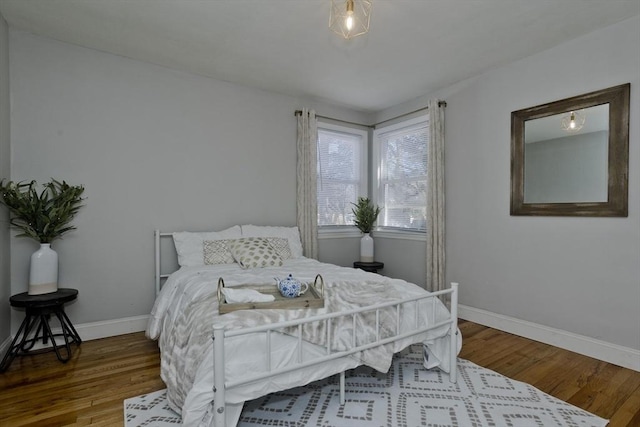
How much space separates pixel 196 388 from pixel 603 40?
3.72m

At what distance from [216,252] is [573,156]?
3304mm

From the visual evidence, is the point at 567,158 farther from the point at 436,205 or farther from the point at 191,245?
the point at 191,245

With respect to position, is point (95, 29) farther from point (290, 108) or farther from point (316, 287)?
point (316, 287)

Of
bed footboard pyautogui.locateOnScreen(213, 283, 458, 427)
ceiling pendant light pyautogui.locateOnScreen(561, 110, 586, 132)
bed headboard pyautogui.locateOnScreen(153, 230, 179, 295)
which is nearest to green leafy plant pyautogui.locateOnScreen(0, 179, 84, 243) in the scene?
bed headboard pyautogui.locateOnScreen(153, 230, 179, 295)

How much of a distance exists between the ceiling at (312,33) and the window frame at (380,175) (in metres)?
0.70

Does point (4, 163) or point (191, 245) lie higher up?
point (4, 163)

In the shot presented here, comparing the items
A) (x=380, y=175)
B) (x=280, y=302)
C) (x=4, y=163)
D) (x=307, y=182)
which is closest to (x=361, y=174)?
(x=380, y=175)

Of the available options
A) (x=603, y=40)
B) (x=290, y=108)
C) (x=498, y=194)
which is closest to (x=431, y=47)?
(x=603, y=40)

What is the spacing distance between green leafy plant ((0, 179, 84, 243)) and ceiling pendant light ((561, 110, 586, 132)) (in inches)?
168

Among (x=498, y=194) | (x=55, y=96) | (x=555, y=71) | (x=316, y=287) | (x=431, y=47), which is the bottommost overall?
(x=316, y=287)

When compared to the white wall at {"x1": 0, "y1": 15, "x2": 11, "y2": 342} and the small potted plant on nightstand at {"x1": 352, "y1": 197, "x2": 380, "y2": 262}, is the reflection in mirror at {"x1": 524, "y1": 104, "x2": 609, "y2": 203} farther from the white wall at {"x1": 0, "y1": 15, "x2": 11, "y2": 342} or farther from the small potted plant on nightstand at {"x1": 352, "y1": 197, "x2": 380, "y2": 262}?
the white wall at {"x1": 0, "y1": 15, "x2": 11, "y2": 342}

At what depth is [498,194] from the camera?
3.28 meters

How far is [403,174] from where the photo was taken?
4355mm

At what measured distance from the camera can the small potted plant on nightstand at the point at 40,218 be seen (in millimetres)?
2484
